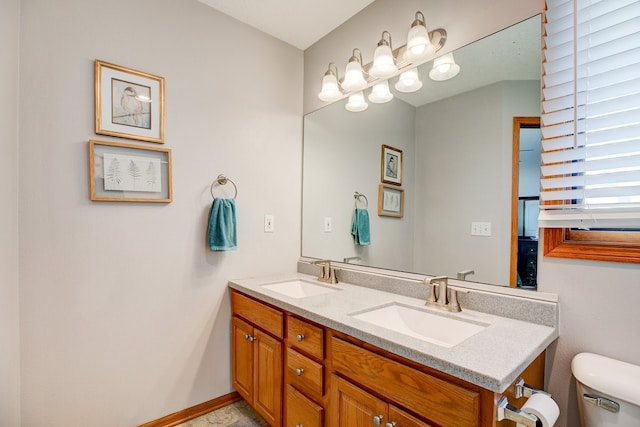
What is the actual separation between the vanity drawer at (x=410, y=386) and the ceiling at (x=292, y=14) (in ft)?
5.96

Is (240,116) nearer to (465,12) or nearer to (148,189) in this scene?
(148,189)

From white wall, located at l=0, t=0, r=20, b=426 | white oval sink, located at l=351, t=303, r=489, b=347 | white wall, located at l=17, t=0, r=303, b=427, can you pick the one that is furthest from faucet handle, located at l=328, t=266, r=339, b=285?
white wall, located at l=0, t=0, r=20, b=426

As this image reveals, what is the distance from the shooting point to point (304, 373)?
1.34 meters

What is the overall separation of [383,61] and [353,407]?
1.58 m

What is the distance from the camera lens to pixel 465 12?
1.38 m

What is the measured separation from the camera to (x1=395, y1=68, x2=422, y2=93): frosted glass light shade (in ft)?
5.22

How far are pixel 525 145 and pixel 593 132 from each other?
0.67 feet

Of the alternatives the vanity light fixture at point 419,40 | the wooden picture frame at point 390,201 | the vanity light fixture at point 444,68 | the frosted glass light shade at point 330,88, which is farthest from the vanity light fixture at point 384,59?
the wooden picture frame at point 390,201

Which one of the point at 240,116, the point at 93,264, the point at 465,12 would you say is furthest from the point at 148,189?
the point at 465,12

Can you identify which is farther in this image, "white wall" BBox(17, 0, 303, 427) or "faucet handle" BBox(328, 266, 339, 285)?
"faucet handle" BBox(328, 266, 339, 285)

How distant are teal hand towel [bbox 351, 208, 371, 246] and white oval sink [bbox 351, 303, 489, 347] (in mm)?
528

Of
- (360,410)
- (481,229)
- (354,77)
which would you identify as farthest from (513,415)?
(354,77)

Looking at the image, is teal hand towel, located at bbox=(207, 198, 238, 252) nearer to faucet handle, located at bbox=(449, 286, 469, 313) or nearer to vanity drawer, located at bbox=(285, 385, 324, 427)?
vanity drawer, located at bbox=(285, 385, 324, 427)

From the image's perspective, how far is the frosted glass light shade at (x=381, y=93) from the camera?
1742 mm
